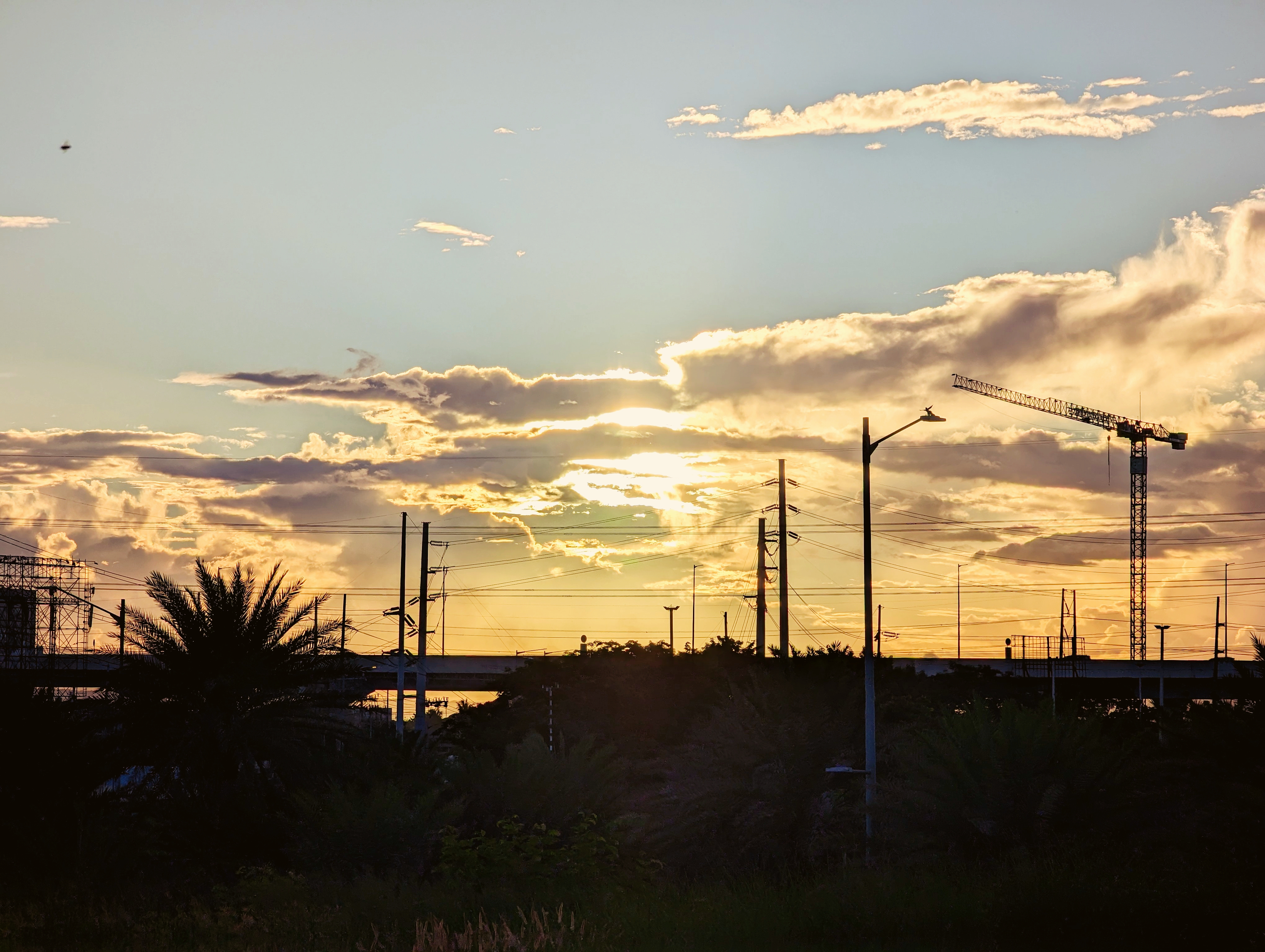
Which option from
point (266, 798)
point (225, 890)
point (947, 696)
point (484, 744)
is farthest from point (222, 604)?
point (947, 696)

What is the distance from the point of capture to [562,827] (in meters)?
27.2

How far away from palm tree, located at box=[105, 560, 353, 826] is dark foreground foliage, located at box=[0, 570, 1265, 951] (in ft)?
0.18

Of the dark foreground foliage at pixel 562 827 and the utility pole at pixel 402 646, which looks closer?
the dark foreground foliage at pixel 562 827

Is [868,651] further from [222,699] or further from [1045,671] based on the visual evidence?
[1045,671]

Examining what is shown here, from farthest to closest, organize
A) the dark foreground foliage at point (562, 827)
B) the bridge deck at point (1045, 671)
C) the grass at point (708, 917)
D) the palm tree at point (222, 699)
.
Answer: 1. the bridge deck at point (1045, 671)
2. the palm tree at point (222, 699)
3. the dark foreground foliage at point (562, 827)
4. the grass at point (708, 917)

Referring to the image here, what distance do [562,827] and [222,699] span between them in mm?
7434

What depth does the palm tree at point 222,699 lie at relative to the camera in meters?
26.2

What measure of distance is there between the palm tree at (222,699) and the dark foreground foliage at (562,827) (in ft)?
0.18

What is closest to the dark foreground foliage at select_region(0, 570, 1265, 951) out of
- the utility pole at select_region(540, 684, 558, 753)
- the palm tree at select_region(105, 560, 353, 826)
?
the palm tree at select_region(105, 560, 353, 826)

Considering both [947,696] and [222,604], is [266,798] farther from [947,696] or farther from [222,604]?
[947,696]

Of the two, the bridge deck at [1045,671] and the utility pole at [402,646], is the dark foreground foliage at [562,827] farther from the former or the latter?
the bridge deck at [1045,671]

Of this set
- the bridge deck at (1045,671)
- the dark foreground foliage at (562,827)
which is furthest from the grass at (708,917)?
the bridge deck at (1045,671)

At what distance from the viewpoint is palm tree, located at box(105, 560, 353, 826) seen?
26219 mm

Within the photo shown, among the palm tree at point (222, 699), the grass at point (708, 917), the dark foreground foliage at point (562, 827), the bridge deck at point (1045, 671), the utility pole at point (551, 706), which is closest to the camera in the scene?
Result: the grass at point (708, 917)
